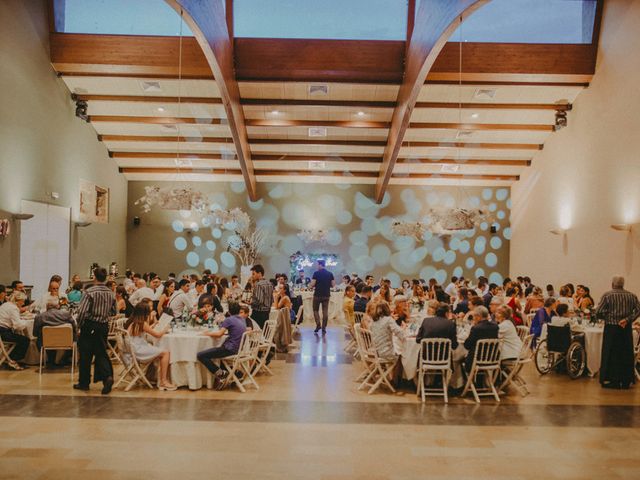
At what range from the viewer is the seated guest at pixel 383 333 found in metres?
6.50

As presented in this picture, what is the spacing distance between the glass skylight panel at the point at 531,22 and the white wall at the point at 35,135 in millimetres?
7859

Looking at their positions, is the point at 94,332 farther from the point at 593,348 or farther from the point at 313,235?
the point at 313,235

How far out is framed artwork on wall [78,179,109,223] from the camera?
13844mm

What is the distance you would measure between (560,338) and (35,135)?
10.1 metres

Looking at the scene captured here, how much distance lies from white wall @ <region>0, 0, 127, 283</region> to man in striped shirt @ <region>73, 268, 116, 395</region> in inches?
176

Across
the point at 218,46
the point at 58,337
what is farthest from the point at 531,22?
the point at 58,337

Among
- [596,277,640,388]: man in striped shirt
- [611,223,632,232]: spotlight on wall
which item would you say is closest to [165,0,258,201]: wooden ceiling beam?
[596,277,640,388]: man in striped shirt

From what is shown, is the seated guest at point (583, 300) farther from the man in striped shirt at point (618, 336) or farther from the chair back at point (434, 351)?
the chair back at point (434, 351)

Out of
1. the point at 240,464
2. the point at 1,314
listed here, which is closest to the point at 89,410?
the point at 240,464

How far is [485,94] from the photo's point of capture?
1186 centimetres

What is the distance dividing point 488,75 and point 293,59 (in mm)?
3757

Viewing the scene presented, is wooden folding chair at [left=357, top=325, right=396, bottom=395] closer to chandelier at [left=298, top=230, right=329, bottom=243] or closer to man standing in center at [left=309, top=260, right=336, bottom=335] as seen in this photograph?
man standing in center at [left=309, top=260, right=336, bottom=335]

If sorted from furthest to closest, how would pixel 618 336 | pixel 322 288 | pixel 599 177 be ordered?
pixel 599 177, pixel 322 288, pixel 618 336

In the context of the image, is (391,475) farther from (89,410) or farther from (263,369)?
(263,369)
